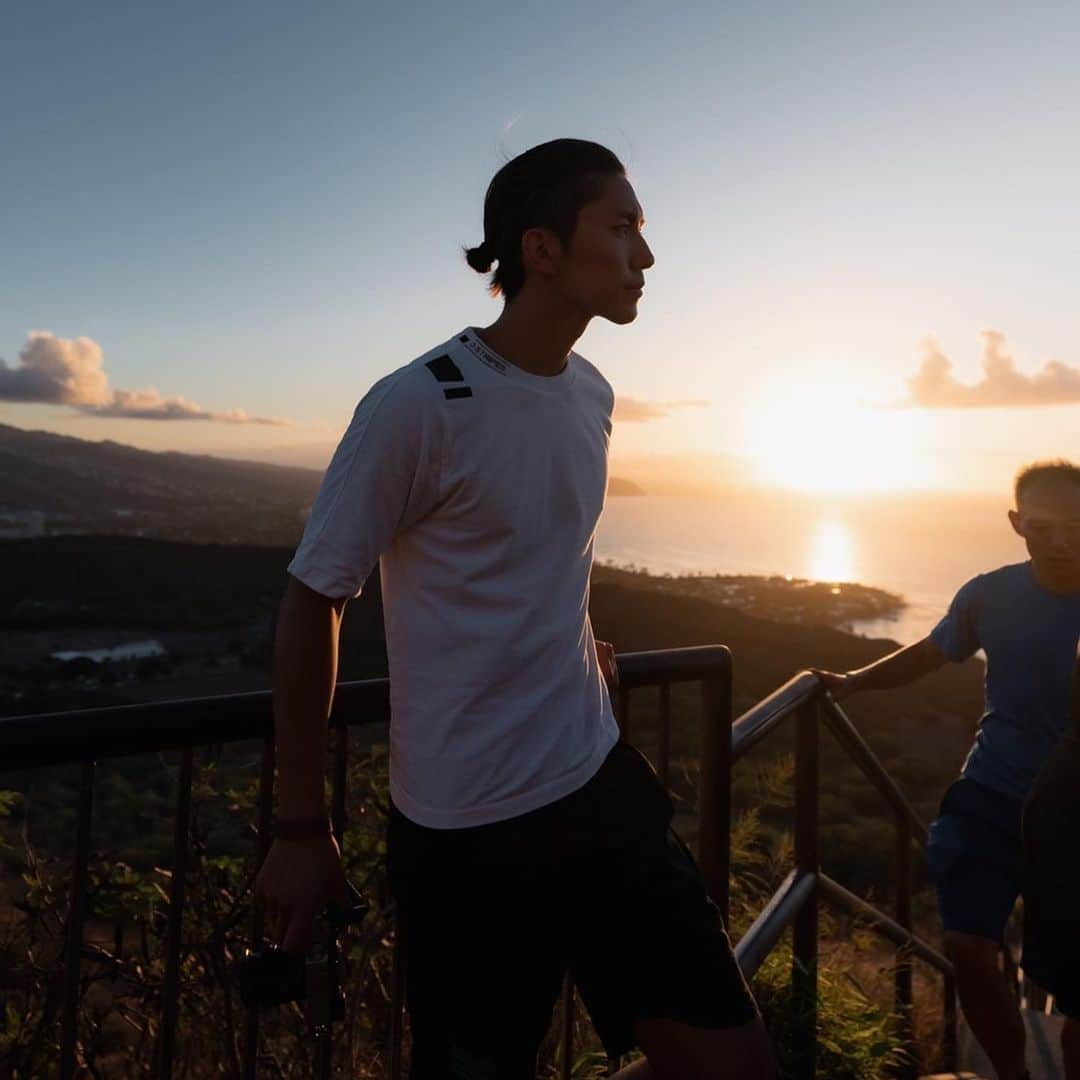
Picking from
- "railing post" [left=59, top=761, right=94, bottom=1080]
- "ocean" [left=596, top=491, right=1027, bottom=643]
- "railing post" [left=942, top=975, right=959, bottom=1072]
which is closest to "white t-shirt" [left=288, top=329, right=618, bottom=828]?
"railing post" [left=59, top=761, right=94, bottom=1080]

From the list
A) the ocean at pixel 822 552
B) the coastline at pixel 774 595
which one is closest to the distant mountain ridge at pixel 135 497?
the coastline at pixel 774 595

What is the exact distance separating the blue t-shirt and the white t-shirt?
1.74 metres

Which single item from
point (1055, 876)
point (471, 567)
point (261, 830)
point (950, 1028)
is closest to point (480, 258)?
point (471, 567)

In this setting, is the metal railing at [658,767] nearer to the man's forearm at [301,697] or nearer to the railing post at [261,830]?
the railing post at [261,830]

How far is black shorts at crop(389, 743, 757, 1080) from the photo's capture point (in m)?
1.32

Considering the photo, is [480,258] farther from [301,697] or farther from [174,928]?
[174,928]

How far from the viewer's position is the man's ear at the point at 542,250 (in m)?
1.42

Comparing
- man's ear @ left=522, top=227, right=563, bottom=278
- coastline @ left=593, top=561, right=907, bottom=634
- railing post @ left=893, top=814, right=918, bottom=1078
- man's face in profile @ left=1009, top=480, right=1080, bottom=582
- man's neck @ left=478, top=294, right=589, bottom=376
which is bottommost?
coastline @ left=593, top=561, right=907, bottom=634

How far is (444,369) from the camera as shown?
1.26 metres

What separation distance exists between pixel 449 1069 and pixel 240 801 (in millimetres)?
1787

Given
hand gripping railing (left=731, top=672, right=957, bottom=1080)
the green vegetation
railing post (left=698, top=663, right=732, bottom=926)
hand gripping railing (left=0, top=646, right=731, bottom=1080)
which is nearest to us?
hand gripping railing (left=0, top=646, right=731, bottom=1080)

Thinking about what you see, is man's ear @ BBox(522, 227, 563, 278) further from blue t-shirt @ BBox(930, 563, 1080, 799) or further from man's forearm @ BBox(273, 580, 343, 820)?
blue t-shirt @ BBox(930, 563, 1080, 799)

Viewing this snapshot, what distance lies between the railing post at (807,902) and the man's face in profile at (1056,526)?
2.43 ft

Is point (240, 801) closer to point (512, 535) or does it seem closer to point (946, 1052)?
point (512, 535)
